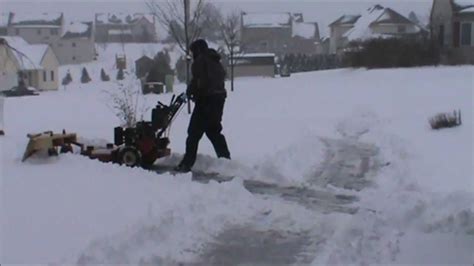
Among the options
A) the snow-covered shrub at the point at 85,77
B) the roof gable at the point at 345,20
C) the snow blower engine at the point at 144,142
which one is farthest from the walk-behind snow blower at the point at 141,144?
the roof gable at the point at 345,20

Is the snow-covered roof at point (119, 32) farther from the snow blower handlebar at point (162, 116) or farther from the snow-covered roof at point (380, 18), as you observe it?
the snow blower handlebar at point (162, 116)

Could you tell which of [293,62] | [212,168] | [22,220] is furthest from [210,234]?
[293,62]

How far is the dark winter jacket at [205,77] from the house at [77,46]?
99.0m

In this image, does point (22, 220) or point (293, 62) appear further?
point (293, 62)

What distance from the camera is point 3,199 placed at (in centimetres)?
711

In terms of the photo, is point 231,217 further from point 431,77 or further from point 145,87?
point 145,87

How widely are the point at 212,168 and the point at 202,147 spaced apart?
2.19 metres

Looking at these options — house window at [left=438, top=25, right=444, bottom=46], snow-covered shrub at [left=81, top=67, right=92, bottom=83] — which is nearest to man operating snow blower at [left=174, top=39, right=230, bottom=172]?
house window at [left=438, top=25, right=444, bottom=46]

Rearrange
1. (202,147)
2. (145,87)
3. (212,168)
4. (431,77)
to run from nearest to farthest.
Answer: (212,168) < (202,147) < (431,77) < (145,87)

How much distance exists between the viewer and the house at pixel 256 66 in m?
56.2

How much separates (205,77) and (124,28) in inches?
5535

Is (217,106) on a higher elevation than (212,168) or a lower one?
higher

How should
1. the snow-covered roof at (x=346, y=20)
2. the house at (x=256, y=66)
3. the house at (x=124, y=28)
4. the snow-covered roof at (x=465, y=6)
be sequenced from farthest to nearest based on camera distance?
the house at (x=124, y=28)
the snow-covered roof at (x=346, y=20)
the house at (x=256, y=66)
the snow-covered roof at (x=465, y=6)

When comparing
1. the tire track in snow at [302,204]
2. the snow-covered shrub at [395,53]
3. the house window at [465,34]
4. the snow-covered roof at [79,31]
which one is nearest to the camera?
the tire track in snow at [302,204]
